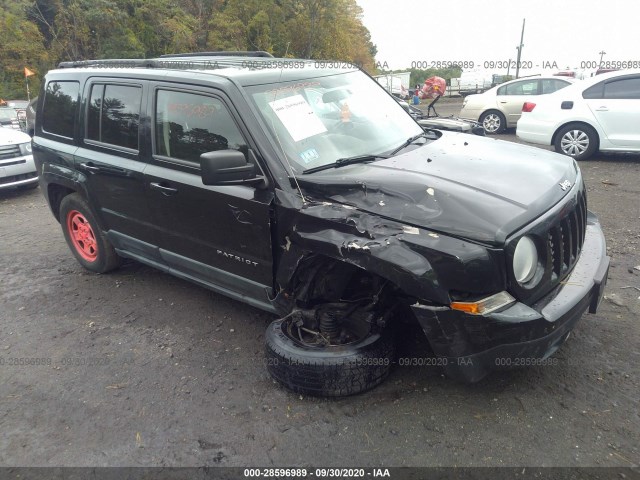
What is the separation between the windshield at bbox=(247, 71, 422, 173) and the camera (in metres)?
3.07

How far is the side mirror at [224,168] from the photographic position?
2721mm

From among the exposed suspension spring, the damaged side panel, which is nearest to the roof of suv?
the damaged side panel

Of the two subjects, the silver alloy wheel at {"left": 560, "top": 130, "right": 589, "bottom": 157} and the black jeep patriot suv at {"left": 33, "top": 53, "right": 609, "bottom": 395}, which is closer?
the black jeep patriot suv at {"left": 33, "top": 53, "right": 609, "bottom": 395}

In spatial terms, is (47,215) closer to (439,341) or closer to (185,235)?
(185,235)

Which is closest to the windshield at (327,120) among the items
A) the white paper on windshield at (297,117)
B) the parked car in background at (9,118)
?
Answer: the white paper on windshield at (297,117)

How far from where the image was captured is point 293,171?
2920mm

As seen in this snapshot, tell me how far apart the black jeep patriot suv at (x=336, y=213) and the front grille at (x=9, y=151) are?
189 inches

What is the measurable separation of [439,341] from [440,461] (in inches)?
22.8

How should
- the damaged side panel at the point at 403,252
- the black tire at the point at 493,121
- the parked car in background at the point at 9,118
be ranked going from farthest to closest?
the parked car in background at the point at 9,118 < the black tire at the point at 493,121 < the damaged side panel at the point at 403,252

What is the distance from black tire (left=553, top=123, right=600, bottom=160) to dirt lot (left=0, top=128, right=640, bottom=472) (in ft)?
16.6

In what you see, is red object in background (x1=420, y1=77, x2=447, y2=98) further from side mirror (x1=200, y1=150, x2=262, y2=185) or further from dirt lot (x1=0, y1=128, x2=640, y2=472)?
side mirror (x1=200, y1=150, x2=262, y2=185)

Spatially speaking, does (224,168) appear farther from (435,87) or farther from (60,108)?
(435,87)

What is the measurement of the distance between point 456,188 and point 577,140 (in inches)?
282
